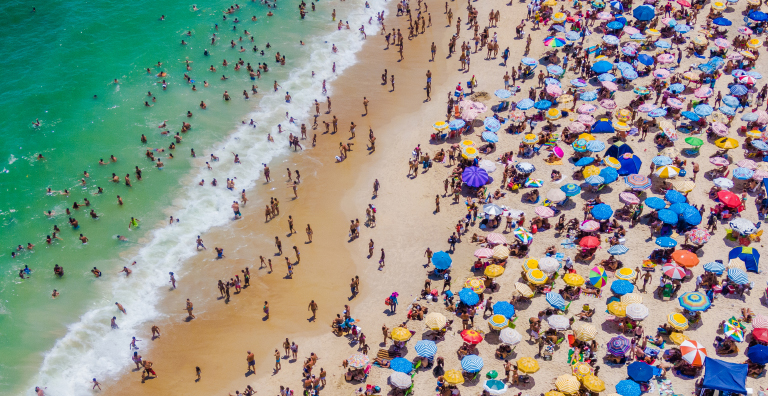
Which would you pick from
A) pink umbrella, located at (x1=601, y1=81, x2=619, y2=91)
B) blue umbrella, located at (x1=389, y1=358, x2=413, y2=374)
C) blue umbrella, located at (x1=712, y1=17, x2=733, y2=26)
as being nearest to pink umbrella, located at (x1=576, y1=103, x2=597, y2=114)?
pink umbrella, located at (x1=601, y1=81, x2=619, y2=91)

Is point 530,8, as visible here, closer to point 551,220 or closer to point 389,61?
point 389,61

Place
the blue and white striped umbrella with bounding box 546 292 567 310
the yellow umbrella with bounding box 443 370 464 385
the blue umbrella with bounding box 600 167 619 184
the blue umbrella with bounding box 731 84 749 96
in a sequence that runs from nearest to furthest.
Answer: the yellow umbrella with bounding box 443 370 464 385 < the blue and white striped umbrella with bounding box 546 292 567 310 < the blue umbrella with bounding box 600 167 619 184 < the blue umbrella with bounding box 731 84 749 96

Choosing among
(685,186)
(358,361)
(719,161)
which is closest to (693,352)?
(685,186)

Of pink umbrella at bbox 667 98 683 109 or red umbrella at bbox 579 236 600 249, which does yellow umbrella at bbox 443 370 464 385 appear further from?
pink umbrella at bbox 667 98 683 109

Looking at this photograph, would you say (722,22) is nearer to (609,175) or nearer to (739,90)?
(739,90)

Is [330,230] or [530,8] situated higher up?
[530,8]

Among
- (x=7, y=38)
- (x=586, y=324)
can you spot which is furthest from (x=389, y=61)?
(x=7, y=38)

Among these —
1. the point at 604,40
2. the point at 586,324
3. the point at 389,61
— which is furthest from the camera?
the point at 389,61
